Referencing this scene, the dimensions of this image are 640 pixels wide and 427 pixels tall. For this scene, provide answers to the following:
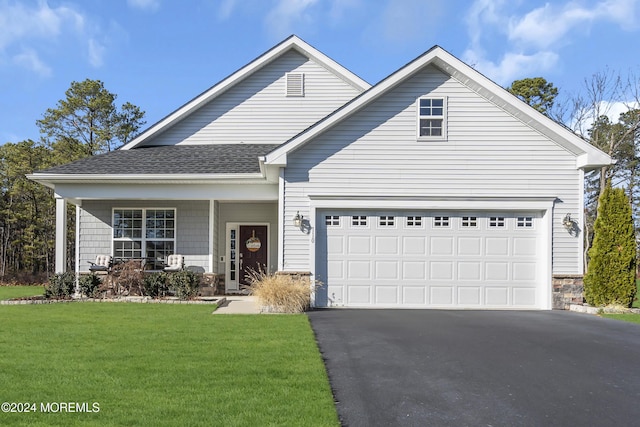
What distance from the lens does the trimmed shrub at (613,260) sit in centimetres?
1089

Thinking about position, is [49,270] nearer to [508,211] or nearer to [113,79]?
[113,79]

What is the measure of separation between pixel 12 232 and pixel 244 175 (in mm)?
20696

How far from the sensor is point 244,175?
1226 cm

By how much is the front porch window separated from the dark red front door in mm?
2190

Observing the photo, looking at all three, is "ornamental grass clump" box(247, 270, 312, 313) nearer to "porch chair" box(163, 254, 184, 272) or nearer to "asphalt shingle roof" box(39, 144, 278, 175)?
"asphalt shingle roof" box(39, 144, 278, 175)

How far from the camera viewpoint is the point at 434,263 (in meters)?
11.3

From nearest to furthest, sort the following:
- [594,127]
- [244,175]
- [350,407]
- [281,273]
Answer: [350,407], [281,273], [244,175], [594,127]

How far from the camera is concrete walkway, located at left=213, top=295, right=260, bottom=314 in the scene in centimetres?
1014

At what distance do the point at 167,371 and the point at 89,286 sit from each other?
8.36 meters

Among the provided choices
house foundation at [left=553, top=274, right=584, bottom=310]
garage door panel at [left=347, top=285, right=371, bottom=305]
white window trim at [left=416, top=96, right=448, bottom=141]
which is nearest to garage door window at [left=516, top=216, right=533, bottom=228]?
house foundation at [left=553, top=274, right=584, bottom=310]

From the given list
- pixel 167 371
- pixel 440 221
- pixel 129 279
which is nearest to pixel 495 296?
pixel 440 221

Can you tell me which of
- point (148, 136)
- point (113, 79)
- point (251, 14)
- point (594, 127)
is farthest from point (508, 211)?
point (113, 79)

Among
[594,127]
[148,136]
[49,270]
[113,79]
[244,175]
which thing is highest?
[113,79]

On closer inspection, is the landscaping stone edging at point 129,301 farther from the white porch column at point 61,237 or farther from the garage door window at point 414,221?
the garage door window at point 414,221
